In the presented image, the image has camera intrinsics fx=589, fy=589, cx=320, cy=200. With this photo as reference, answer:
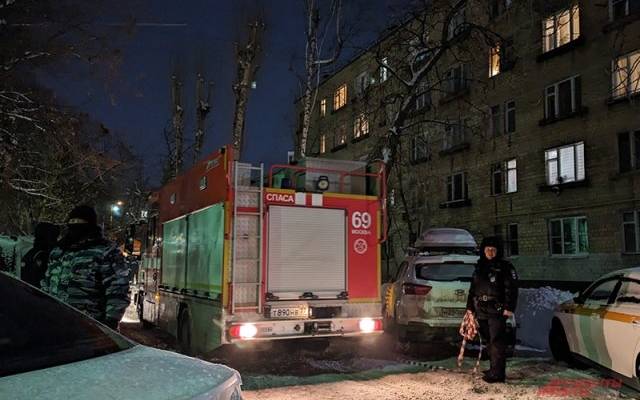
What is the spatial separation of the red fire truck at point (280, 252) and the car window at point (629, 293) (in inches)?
123

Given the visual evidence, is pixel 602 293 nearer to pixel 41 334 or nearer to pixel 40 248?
pixel 41 334

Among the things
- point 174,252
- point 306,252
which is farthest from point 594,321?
point 174,252

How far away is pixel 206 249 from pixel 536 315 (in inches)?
345

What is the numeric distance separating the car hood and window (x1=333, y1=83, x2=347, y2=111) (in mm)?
36470

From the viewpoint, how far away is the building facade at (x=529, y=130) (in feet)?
60.3

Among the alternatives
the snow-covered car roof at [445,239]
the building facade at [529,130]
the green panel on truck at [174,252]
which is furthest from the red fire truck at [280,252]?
the building facade at [529,130]

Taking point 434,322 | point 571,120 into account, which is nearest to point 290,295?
point 434,322

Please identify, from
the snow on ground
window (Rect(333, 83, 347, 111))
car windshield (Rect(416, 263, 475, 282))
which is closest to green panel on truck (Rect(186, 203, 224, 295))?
the snow on ground

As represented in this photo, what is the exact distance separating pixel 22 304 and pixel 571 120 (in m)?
21.5

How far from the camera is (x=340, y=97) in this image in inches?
1550

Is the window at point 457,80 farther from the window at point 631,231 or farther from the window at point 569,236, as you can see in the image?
the window at point 631,231

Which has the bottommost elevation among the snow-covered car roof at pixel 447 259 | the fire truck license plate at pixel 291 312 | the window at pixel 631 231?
the fire truck license plate at pixel 291 312

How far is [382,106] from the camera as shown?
57.3 ft

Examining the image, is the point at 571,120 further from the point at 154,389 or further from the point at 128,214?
the point at 128,214
